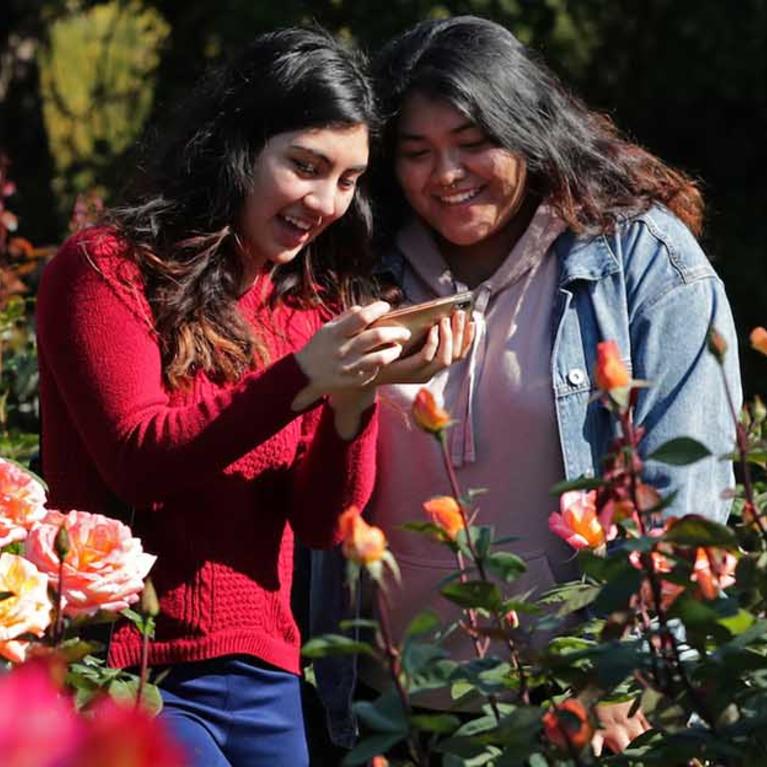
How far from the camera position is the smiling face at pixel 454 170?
9.03ft

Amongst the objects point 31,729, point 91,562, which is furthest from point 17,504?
point 31,729

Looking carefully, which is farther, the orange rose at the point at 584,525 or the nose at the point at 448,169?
the nose at the point at 448,169

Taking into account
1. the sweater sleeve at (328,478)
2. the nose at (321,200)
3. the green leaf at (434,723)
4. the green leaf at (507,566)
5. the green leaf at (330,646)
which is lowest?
the sweater sleeve at (328,478)

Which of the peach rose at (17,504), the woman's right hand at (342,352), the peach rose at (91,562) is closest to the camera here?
the peach rose at (91,562)

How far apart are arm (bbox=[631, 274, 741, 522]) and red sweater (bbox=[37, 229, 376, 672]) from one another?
436 mm

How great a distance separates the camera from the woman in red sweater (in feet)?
7.70

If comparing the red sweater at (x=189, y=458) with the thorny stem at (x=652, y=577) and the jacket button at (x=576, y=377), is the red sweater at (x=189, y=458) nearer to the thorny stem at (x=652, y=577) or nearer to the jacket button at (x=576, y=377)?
the jacket button at (x=576, y=377)

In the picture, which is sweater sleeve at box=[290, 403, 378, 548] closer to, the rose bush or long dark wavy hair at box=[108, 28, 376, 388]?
long dark wavy hair at box=[108, 28, 376, 388]

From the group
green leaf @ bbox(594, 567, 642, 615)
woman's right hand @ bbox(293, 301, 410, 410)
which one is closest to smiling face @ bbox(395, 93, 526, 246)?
woman's right hand @ bbox(293, 301, 410, 410)

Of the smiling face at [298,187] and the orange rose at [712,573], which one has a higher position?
the smiling face at [298,187]

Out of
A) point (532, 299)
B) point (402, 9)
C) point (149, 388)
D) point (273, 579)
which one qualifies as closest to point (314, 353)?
point (149, 388)

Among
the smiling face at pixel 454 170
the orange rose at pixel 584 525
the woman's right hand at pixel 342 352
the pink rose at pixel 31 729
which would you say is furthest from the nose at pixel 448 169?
the pink rose at pixel 31 729

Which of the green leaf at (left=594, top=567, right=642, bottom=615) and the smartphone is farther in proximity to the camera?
the smartphone

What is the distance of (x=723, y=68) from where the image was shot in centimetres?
711
